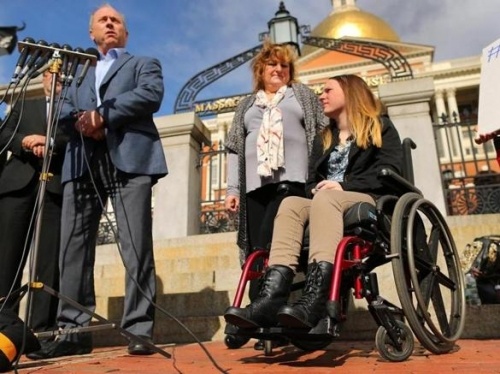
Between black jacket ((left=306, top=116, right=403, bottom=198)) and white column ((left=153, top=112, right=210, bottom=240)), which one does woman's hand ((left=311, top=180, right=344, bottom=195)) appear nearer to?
black jacket ((left=306, top=116, right=403, bottom=198))

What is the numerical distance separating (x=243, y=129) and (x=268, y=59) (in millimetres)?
473

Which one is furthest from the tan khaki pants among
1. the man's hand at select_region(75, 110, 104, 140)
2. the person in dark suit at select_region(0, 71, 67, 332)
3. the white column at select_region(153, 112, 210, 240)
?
the white column at select_region(153, 112, 210, 240)

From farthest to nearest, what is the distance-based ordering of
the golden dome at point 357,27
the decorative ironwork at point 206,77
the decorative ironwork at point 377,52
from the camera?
the golden dome at point 357,27 < the decorative ironwork at point 206,77 < the decorative ironwork at point 377,52

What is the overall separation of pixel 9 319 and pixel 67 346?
61 cm

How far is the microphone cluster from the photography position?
2.12m

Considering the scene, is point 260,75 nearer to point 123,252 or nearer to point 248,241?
point 248,241

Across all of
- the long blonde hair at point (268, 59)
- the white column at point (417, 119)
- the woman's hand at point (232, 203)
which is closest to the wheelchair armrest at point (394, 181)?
the woman's hand at point (232, 203)

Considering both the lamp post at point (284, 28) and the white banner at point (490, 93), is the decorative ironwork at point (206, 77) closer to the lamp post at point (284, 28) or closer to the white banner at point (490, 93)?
the lamp post at point (284, 28)

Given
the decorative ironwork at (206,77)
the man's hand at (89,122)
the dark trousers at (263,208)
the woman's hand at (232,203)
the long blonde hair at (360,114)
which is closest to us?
the long blonde hair at (360,114)

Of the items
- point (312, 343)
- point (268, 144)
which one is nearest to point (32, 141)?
point (268, 144)

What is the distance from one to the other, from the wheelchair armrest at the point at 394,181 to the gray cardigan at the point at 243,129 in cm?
63

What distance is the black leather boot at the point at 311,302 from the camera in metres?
1.72

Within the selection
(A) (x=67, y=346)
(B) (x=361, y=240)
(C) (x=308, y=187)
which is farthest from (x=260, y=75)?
(A) (x=67, y=346)

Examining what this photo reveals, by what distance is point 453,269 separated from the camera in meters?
2.44
